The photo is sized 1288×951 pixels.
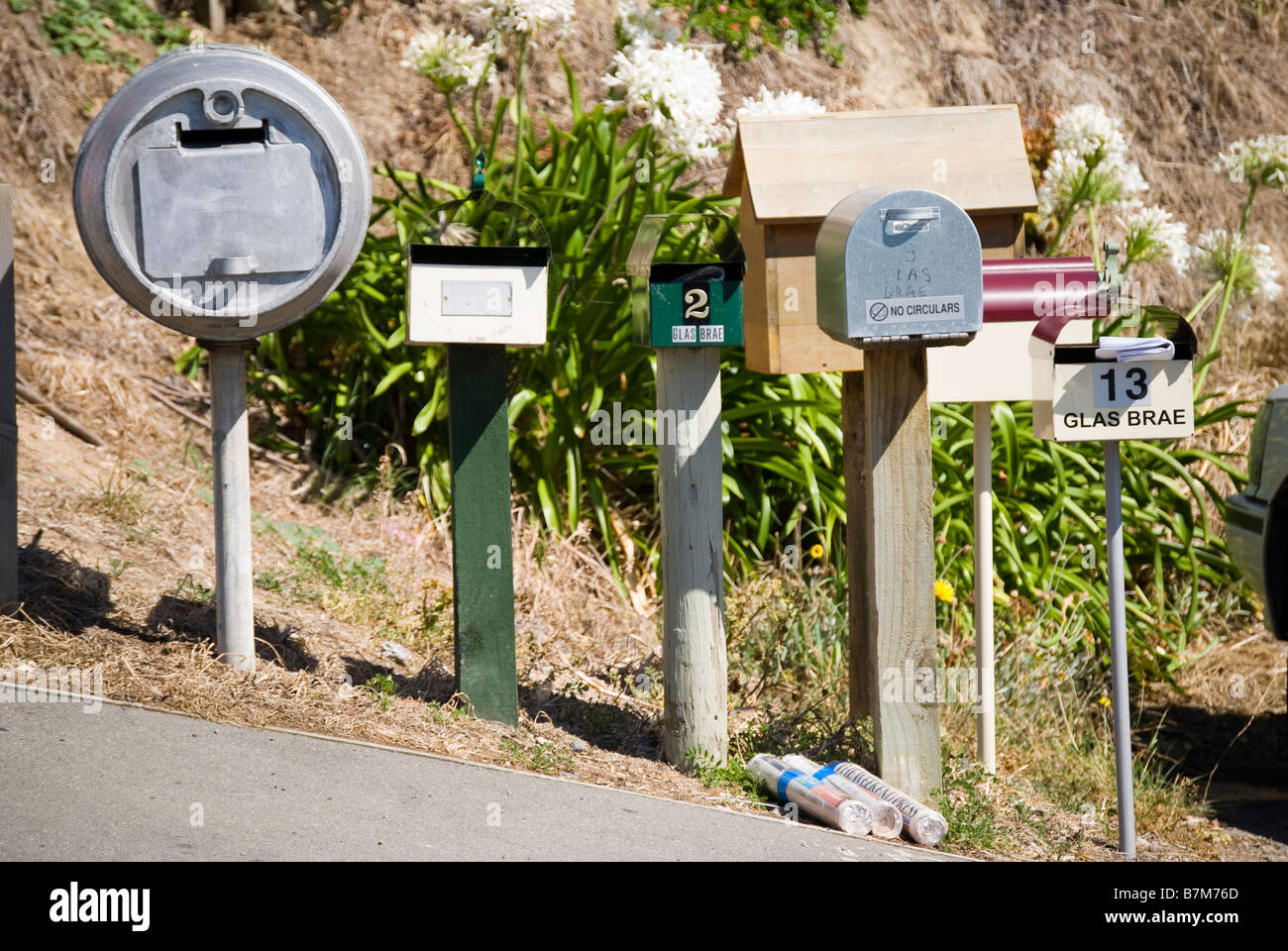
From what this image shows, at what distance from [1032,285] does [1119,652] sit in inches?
44.1

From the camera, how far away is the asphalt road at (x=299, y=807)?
9.56ft

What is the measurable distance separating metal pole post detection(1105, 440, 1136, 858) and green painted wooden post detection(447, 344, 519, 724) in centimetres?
175

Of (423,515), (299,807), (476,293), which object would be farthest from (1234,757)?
(299,807)

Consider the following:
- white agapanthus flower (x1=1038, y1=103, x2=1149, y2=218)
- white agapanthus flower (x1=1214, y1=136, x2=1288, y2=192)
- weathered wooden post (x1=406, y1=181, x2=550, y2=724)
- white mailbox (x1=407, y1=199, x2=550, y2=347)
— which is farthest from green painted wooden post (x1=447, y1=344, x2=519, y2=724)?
white agapanthus flower (x1=1214, y1=136, x2=1288, y2=192)

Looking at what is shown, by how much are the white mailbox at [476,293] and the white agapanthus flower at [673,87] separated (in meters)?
1.36

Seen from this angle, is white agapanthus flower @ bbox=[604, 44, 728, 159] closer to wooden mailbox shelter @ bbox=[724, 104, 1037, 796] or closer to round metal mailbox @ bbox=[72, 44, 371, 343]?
wooden mailbox shelter @ bbox=[724, 104, 1037, 796]

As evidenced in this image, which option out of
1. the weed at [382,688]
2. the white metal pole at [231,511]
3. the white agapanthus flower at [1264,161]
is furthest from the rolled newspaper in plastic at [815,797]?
the white agapanthus flower at [1264,161]

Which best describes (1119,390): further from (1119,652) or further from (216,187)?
(216,187)

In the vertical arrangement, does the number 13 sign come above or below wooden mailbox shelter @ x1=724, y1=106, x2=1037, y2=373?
below

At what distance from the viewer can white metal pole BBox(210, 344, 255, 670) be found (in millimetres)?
3748

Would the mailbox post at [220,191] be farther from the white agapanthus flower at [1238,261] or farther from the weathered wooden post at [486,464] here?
the white agapanthus flower at [1238,261]

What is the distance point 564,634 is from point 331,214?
6.94 ft

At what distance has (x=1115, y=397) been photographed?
354 centimetres

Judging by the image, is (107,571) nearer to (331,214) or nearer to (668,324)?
(331,214)
